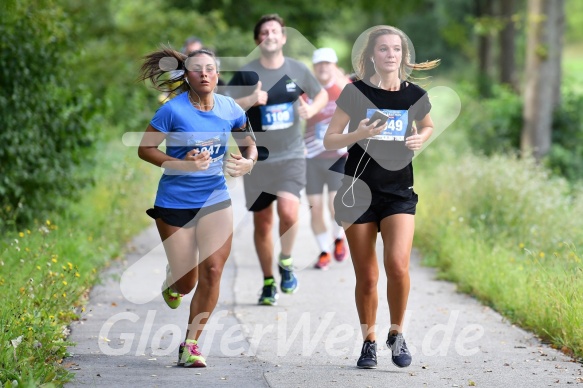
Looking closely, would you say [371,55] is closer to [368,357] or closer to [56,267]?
[368,357]

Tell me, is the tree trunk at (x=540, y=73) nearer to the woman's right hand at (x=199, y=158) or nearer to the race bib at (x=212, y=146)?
the race bib at (x=212, y=146)

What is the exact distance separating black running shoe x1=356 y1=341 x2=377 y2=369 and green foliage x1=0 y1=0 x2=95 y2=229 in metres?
4.33

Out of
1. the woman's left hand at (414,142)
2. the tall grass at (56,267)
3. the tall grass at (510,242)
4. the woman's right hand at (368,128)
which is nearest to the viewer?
the tall grass at (56,267)

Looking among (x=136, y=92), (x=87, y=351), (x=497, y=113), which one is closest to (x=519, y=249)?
(x=87, y=351)

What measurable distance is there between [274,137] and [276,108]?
0.24m

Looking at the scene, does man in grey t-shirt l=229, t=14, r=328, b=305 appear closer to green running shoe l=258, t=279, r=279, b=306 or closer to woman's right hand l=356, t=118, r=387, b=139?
green running shoe l=258, t=279, r=279, b=306

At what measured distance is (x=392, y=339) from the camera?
6.30 metres

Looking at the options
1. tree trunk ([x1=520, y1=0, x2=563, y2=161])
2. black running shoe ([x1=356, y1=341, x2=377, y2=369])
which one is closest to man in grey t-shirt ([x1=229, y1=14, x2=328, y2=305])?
black running shoe ([x1=356, y1=341, x2=377, y2=369])

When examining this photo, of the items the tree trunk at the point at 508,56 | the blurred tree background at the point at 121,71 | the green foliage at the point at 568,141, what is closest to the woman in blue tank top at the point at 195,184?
the blurred tree background at the point at 121,71

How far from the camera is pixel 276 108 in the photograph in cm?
856

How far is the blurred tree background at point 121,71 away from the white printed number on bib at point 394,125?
13.6 ft

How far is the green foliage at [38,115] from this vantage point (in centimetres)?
995

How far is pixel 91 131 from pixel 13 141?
169 centimetres

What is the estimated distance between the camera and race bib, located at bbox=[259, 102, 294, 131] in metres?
8.55
